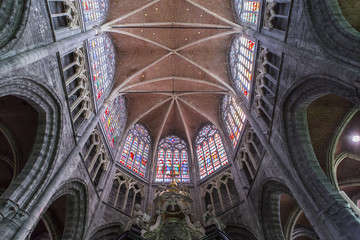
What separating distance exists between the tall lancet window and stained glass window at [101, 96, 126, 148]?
673 cm

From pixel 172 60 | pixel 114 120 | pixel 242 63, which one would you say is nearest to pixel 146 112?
pixel 114 120

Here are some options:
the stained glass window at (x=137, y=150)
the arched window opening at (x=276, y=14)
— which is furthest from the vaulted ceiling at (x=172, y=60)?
the arched window opening at (x=276, y=14)

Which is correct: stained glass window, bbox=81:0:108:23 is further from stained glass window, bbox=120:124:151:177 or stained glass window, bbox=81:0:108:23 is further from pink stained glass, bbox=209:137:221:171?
→ pink stained glass, bbox=209:137:221:171

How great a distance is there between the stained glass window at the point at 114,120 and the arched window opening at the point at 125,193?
261 cm

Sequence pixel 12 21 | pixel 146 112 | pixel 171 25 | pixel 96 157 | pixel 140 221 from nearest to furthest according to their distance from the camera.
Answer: pixel 12 21, pixel 140 221, pixel 96 157, pixel 171 25, pixel 146 112

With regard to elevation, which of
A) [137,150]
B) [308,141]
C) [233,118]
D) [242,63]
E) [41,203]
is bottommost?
[41,203]

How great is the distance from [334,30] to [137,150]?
15.8 meters

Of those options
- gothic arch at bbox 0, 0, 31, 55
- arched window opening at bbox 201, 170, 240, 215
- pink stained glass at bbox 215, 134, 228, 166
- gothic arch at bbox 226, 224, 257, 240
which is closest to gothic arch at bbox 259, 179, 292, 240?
gothic arch at bbox 226, 224, 257, 240

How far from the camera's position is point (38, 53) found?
8812 millimetres

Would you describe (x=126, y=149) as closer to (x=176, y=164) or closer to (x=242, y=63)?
(x=176, y=164)

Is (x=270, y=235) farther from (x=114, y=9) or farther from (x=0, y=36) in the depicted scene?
(x=114, y=9)

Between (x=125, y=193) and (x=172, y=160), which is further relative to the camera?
(x=172, y=160)

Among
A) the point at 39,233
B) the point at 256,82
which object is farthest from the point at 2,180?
the point at 256,82

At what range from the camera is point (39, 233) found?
589 inches
